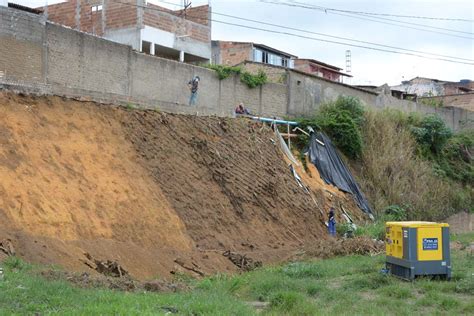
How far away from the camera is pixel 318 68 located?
188 ft

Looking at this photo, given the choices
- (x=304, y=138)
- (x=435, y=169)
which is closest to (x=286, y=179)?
(x=304, y=138)

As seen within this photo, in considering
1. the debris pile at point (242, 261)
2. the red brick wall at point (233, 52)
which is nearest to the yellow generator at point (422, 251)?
the debris pile at point (242, 261)

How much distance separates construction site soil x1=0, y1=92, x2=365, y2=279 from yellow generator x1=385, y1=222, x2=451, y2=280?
5.15 meters

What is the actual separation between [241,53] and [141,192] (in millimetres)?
33889

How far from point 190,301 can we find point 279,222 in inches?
441

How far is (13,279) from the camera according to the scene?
Result: 9117 mm

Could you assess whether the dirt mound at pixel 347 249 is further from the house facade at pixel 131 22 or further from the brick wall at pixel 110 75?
the house facade at pixel 131 22

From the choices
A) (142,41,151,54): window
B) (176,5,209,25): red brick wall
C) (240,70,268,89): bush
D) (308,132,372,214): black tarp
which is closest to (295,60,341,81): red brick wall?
(176,5,209,25): red brick wall

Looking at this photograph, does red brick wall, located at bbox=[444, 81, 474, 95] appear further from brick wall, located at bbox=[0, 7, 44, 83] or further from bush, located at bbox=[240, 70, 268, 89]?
brick wall, located at bbox=[0, 7, 44, 83]

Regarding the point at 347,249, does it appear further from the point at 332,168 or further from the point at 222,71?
the point at 222,71

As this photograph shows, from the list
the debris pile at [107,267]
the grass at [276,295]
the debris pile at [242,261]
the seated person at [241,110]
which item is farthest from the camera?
the seated person at [241,110]

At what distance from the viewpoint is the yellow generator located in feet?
36.8

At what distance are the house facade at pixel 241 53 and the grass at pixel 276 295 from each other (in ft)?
119

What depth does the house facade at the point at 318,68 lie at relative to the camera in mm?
55969
